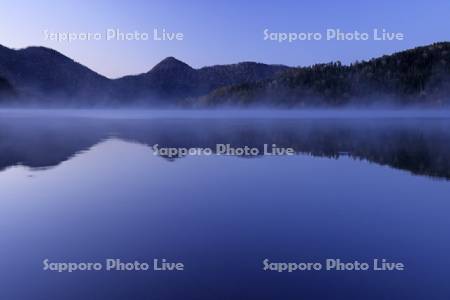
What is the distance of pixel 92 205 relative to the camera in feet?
61.1

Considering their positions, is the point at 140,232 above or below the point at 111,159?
below

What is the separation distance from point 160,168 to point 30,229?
1511 cm

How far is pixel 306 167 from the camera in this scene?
99.8 feet

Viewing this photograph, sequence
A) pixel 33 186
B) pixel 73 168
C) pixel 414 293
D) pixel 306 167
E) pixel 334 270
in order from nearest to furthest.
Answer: pixel 414 293 < pixel 334 270 < pixel 33 186 < pixel 73 168 < pixel 306 167

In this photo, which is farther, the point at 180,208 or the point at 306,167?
the point at 306,167

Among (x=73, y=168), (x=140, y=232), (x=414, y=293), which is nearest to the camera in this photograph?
(x=414, y=293)

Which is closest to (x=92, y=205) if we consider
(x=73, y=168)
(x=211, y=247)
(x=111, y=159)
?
(x=211, y=247)

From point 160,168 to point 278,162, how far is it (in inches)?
370

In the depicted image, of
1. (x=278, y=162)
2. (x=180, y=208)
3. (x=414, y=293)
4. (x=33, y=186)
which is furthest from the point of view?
(x=278, y=162)

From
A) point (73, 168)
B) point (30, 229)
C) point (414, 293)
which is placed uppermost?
point (73, 168)

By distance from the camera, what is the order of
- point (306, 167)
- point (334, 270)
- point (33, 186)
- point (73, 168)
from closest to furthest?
point (334, 270) < point (33, 186) < point (73, 168) < point (306, 167)

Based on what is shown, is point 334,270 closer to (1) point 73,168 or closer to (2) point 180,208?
(2) point 180,208

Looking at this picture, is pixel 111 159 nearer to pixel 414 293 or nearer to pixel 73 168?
pixel 73 168

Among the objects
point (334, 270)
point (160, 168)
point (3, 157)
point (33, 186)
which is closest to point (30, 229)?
point (33, 186)
